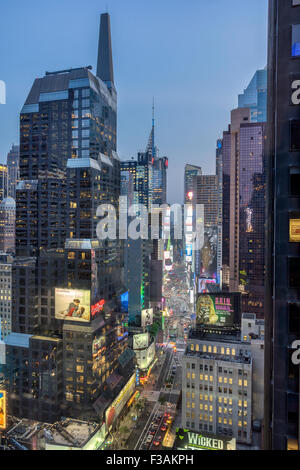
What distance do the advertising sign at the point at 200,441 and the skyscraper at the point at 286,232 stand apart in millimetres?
11317

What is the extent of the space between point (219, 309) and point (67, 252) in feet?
38.0

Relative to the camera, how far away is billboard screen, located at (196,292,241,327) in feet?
74.6

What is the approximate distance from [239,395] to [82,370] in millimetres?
10008

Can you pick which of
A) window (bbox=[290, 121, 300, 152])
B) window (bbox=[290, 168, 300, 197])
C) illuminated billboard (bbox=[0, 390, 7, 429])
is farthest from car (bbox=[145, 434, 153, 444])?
window (bbox=[290, 121, 300, 152])

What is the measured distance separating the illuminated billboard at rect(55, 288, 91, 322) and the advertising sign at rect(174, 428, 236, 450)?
8451mm

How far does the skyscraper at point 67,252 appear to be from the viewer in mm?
19938

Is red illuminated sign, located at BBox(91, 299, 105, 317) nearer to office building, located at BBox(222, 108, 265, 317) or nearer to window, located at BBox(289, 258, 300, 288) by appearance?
window, located at BBox(289, 258, 300, 288)

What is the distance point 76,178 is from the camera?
20.8 metres

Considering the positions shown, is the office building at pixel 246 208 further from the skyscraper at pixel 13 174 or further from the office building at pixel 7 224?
the office building at pixel 7 224

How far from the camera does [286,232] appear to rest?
504cm

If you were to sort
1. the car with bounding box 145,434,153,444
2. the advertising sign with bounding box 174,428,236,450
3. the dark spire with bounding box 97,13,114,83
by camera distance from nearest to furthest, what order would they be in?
the advertising sign with bounding box 174,428,236,450 < the car with bounding box 145,434,153,444 < the dark spire with bounding box 97,13,114,83

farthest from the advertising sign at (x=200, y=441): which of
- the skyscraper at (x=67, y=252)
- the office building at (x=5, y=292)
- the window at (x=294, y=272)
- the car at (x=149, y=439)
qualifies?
the office building at (x=5, y=292)

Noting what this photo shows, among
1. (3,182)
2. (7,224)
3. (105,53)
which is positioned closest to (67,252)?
(3,182)
